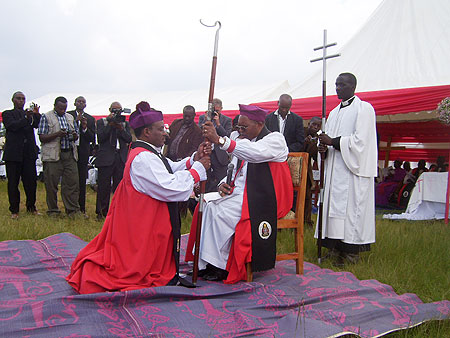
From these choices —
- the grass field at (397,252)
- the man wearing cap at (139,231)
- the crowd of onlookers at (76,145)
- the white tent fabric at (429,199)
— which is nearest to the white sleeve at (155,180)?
the man wearing cap at (139,231)

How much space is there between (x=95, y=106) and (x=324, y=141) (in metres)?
17.0

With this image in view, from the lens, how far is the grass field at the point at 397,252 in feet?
12.2

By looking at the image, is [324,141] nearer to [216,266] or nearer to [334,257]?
[334,257]

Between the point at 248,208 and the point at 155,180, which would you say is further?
the point at 248,208

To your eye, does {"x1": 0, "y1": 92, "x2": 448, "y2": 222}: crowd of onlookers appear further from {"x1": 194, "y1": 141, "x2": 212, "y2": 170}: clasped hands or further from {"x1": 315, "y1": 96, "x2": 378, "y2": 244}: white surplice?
{"x1": 194, "y1": 141, "x2": 212, "y2": 170}: clasped hands

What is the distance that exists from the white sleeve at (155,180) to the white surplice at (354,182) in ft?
6.44

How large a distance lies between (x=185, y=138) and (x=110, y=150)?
1.25 meters

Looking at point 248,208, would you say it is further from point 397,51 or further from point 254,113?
point 397,51

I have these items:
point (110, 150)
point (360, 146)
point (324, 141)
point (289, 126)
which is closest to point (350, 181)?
point (360, 146)

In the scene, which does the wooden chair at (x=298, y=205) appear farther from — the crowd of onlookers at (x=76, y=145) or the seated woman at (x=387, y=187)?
the seated woman at (x=387, y=187)

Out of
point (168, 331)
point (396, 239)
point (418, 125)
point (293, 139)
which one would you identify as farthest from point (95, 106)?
point (168, 331)

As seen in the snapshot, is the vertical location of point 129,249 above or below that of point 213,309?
above

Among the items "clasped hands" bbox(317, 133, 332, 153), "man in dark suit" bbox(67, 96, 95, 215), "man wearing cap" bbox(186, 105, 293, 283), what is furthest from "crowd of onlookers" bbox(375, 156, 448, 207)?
"man wearing cap" bbox(186, 105, 293, 283)

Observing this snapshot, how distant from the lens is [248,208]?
12.2ft
